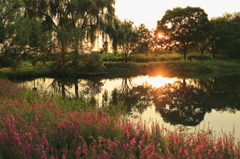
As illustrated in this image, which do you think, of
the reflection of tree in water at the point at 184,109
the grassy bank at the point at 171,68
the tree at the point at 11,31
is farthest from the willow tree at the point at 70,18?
the reflection of tree in water at the point at 184,109

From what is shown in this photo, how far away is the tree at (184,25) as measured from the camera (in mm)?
47344

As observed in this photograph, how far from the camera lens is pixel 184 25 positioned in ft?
155

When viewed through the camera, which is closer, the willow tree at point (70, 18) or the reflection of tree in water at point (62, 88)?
the reflection of tree in water at point (62, 88)

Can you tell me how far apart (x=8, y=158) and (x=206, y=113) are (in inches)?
382

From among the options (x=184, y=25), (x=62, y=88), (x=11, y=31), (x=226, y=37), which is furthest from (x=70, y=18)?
(x=226, y=37)

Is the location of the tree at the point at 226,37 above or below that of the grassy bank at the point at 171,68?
above

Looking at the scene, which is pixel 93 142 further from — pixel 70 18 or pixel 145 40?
pixel 145 40

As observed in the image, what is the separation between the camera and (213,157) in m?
4.30

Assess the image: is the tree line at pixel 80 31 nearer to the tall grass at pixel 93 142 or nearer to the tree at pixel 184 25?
the tree at pixel 184 25

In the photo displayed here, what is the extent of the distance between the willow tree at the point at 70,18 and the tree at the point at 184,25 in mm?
18836

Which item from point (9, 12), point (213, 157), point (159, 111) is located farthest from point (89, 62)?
point (213, 157)

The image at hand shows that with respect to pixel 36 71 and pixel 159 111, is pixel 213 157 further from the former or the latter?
pixel 36 71

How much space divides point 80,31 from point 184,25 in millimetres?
27666

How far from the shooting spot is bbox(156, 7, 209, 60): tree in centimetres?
4734
